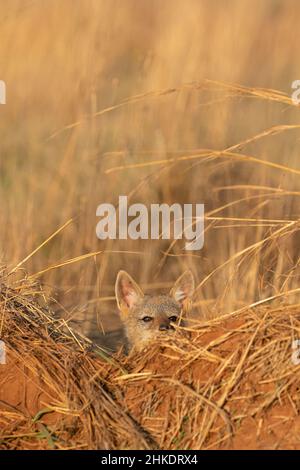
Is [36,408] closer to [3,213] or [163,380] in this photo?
→ [163,380]

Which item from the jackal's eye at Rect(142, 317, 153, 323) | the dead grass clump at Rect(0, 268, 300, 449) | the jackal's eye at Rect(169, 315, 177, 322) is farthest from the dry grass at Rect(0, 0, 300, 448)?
the jackal's eye at Rect(142, 317, 153, 323)

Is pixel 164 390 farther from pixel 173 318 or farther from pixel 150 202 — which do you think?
pixel 150 202

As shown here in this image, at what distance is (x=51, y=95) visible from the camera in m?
10.1

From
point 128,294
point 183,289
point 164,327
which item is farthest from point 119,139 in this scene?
point 164,327

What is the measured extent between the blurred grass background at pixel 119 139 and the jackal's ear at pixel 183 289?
0.88m

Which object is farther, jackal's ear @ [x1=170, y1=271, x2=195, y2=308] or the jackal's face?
jackal's ear @ [x1=170, y1=271, x2=195, y2=308]

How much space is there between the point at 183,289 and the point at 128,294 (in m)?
0.44

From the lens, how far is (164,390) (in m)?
4.63

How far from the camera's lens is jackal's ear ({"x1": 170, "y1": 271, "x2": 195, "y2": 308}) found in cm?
677

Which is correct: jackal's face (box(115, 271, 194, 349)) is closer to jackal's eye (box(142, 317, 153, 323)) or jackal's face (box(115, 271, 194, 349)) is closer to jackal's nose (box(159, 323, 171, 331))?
jackal's eye (box(142, 317, 153, 323))

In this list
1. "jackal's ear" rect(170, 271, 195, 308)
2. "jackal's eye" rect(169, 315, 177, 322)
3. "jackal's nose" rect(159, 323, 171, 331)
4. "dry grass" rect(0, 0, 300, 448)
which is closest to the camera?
"dry grass" rect(0, 0, 300, 448)

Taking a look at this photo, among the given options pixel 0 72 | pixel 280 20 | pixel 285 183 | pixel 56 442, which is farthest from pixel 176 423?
pixel 280 20

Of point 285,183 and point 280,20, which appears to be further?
point 280,20

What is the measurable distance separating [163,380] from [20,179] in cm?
512
